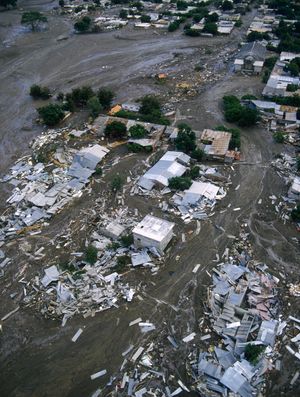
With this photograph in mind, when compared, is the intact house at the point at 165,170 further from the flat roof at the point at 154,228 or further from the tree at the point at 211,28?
the tree at the point at 211,28

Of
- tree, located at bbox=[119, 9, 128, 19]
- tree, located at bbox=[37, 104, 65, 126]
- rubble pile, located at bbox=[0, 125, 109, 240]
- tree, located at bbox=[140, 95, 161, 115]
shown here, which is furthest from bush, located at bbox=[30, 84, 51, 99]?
tree, located at bbox=[119, 9, 128, 19]

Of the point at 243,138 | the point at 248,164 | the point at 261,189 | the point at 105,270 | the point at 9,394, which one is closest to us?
the point at 9,394

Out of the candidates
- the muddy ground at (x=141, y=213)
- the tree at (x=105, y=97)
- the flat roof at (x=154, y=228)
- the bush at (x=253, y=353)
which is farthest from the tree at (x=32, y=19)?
the bush at (x=253, y=353)

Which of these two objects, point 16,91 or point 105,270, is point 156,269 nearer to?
point 105,270

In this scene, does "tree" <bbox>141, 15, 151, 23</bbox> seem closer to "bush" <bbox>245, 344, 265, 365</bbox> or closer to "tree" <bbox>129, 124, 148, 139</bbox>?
"tree" <bbox>129, 124, 148, 139</bbox>

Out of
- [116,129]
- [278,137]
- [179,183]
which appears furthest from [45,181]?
[278,137]

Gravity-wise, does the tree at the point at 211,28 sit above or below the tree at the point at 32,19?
below

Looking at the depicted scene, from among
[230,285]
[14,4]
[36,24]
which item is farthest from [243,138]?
[14,4]
